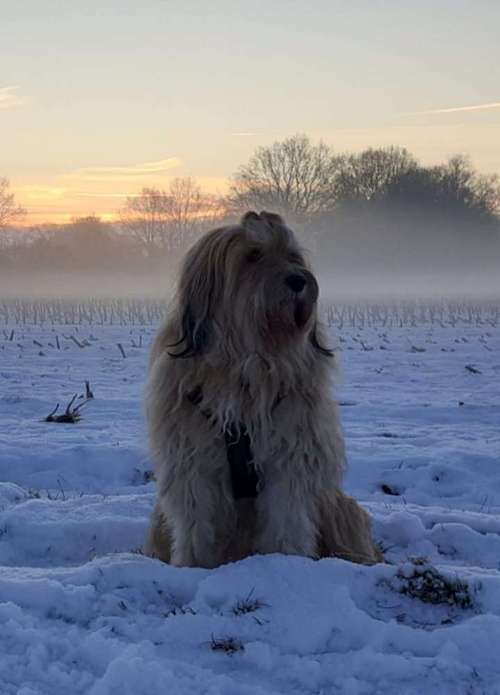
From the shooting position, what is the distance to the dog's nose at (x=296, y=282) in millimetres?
3812

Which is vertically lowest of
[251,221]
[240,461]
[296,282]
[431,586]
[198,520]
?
[431,586]

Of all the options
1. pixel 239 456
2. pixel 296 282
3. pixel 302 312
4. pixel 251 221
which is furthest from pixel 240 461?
pixel 251 221

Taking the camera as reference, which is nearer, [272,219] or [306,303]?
[306,303]

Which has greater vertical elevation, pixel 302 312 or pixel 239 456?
pixel 302 312

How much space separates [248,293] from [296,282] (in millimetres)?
239

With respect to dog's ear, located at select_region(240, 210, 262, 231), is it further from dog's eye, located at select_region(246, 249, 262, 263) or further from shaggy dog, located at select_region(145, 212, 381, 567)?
dog's eye, located at select_region(246, 249, 262, 263)

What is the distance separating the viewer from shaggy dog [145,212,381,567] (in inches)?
153

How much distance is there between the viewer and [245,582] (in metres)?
3.68

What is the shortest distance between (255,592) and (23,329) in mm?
21263

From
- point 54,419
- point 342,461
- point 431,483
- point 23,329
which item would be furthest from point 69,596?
point 23,329

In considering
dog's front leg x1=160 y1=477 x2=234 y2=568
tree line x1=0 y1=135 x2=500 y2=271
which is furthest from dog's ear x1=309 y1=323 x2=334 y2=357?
tree line x1=0 y1=135 x2=500 y2=271

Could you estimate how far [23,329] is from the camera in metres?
23.8

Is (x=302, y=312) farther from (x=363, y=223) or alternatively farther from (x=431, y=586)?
(x=363, y=223)

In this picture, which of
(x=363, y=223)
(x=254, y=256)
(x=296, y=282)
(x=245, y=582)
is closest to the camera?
(x=245, y=582)
